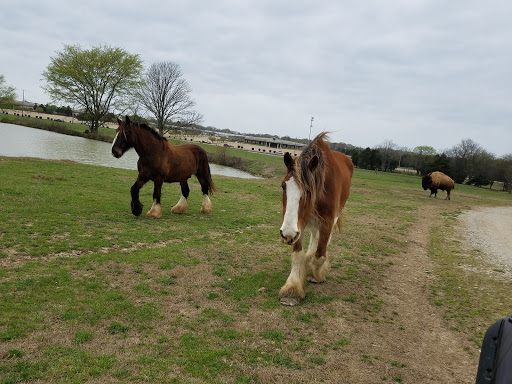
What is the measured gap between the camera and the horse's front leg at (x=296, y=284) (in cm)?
473

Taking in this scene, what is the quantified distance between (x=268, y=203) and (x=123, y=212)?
261 inches

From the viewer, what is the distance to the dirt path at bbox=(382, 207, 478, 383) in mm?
3476

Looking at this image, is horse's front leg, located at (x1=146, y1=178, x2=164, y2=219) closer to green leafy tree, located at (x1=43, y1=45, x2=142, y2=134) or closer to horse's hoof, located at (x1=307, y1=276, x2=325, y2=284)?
horse's hoof, located at (x1=307, y1=276, x2=325, y2=284)

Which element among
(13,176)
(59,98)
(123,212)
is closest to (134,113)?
(59,98)

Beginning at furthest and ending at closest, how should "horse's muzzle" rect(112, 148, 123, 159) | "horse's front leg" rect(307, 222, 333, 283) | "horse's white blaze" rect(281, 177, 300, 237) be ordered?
1. "horse's muzzle" rect(112, 148, 123, 159)
2. "horse's front leg" rect(307, 222, 333, 283)
3. "horse's white blaze" rect(281, 177, 300, 237)

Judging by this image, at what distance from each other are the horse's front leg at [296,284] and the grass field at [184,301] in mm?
166

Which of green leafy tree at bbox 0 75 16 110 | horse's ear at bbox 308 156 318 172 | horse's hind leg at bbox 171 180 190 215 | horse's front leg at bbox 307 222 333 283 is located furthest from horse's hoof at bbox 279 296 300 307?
green leafy tree at bbox 0 75 16 110

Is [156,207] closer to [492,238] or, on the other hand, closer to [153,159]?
[153,159]

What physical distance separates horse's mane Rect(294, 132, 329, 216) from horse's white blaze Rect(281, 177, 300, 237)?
0.09 meters

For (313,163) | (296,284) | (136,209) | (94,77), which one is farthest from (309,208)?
(94,77)

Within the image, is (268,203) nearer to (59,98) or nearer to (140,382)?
(140,382)

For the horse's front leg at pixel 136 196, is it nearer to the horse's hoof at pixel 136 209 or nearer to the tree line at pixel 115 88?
the horse's hoof at pixel 136 209

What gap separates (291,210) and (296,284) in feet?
4.68

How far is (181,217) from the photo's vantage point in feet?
31.2
